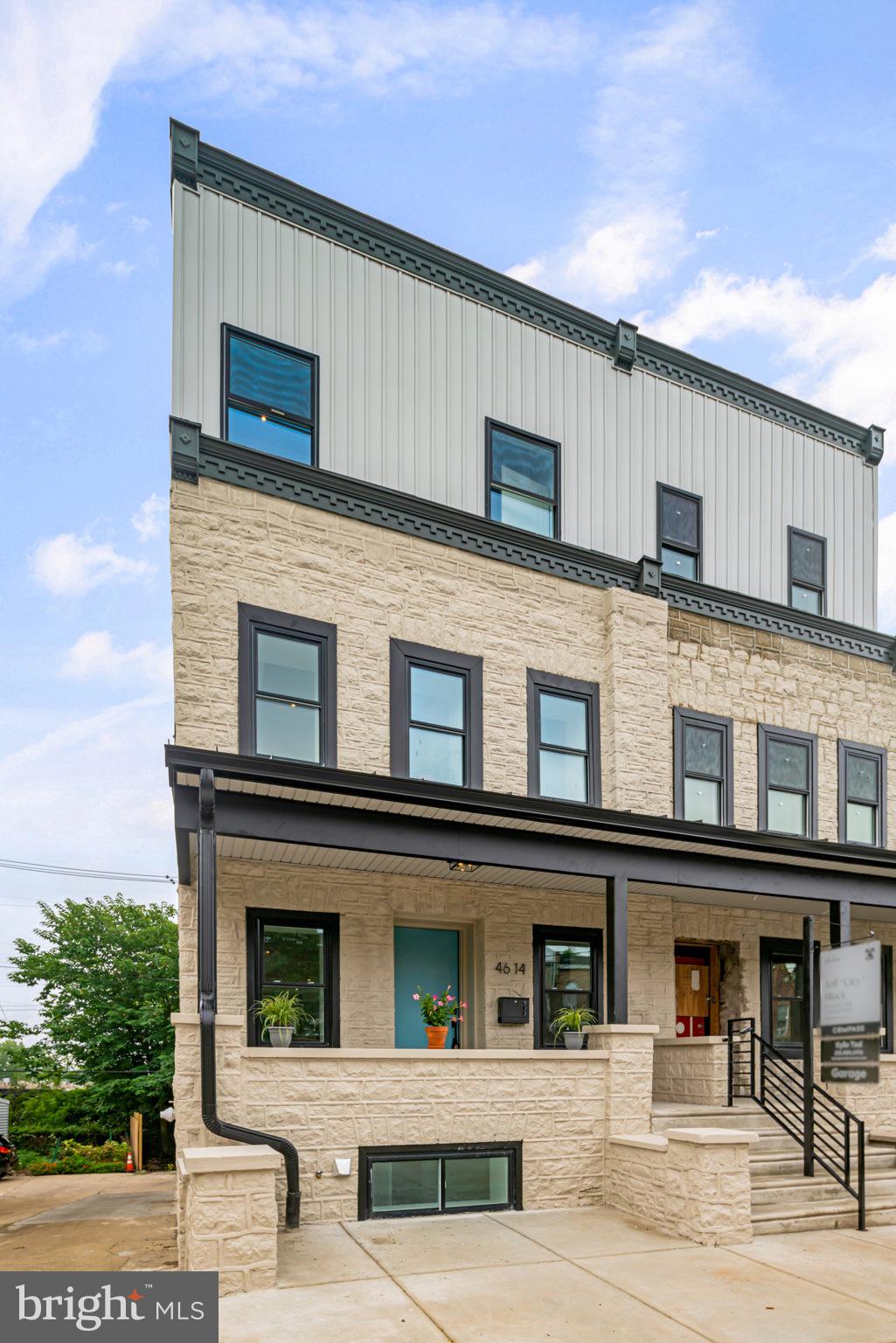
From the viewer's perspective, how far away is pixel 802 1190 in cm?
1082

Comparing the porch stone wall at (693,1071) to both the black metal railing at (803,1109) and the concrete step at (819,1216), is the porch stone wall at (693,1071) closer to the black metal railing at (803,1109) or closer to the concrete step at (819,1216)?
the black metal railing at (803,1109)

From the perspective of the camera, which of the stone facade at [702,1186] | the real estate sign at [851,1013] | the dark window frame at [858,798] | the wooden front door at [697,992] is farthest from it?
the dark window frame at [858,798]

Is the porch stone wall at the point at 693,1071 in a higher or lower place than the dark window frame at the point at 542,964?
lower

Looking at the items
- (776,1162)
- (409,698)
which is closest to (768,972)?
(776,1162)

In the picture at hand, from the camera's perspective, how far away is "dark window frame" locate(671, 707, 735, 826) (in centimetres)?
1519

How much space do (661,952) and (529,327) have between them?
31.1 ft

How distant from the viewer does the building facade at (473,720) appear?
35.2 feet

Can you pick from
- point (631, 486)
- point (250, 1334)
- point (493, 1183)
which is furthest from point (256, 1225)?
point (631, 486)

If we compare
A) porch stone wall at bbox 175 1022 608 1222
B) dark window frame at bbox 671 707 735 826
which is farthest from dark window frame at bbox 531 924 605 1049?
dark window frame at bbox 671 707 735 826

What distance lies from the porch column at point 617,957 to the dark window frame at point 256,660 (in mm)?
3690

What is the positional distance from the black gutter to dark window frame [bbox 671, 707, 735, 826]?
2186 millimetres

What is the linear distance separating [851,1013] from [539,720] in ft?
Result: 22.4

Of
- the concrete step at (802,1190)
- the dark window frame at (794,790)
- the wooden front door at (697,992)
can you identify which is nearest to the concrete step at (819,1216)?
the concrete step at (802,1190)

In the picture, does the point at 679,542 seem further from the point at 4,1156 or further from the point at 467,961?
the point at 4,1156
